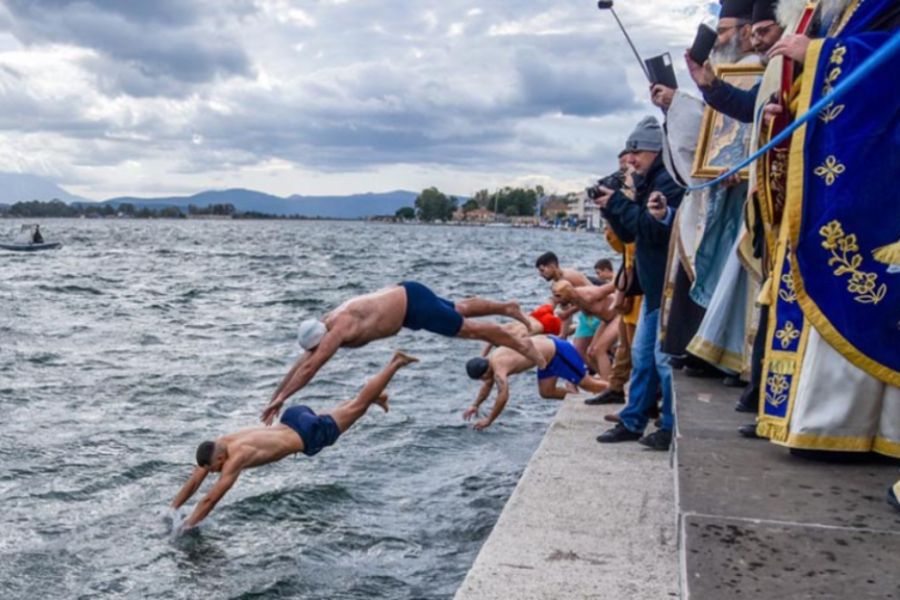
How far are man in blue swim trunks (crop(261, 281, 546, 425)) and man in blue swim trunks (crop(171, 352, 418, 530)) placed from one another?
0.38 metres

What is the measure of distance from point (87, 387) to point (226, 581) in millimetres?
11368

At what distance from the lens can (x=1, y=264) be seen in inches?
2340

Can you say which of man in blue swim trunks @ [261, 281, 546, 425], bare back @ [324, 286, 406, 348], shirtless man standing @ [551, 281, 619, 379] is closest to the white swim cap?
man in blue swim trunks @ [261, 281, 546, 425]

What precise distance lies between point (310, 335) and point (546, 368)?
3.27 m

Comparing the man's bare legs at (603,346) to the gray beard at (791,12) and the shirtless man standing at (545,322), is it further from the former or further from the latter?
the gray beard at (791,12)

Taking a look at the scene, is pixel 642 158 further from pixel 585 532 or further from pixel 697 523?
pixel 697 523

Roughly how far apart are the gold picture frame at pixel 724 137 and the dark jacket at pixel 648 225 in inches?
25.8

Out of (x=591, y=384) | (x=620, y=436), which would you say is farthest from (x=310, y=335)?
(x=591, y=384)

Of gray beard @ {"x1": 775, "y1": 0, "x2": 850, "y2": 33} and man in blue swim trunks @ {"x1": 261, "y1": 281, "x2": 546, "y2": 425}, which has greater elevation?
gray beard @ {"x1": 775, "y1": 0, "x2": 850, "y2": 33}

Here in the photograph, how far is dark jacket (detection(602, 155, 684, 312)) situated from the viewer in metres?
6.46

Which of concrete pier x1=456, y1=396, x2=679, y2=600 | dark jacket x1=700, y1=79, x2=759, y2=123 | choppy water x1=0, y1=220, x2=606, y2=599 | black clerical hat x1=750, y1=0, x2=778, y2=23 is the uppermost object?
black clerical hat x1=750, y1=0, x2=778, y2=23

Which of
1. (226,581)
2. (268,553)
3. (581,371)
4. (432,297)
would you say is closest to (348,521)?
(268,553)

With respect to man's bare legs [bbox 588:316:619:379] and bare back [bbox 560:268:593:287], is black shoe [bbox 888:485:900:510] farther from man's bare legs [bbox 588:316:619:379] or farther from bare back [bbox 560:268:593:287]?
bare back [bbox 560:268:593:287]

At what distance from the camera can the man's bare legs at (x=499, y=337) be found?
10.4 meters
